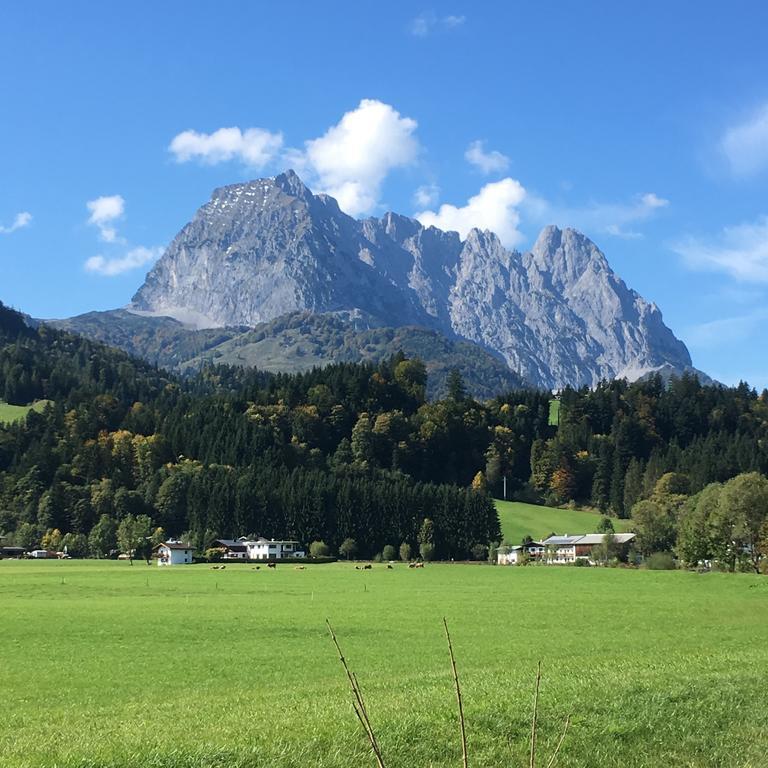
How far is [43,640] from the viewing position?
35188 mm

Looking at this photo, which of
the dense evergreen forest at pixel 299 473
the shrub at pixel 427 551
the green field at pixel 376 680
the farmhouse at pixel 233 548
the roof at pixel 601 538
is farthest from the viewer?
the dense evergreen forest at pixel 299 473

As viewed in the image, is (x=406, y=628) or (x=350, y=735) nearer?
(x=350, y=735)

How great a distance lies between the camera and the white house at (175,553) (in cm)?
13000

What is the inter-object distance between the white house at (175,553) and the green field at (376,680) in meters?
72.6

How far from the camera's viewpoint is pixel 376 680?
24.7 metres

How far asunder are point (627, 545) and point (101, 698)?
397ft

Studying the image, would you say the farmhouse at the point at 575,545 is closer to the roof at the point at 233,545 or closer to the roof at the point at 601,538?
the roof at the point at 601,538

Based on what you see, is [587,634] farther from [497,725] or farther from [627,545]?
[627,545]

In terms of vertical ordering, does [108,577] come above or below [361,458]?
below

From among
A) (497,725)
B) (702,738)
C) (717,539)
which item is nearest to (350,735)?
(497,725)

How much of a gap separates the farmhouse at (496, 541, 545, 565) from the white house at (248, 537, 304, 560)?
33562 mm

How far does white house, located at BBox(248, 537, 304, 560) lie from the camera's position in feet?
449

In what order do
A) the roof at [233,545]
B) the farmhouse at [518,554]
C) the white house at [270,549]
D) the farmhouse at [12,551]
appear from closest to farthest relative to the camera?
the farmhouse at [518,554], the white house at [270,549], the roof at [233,545], the farmhouse at [12,551]

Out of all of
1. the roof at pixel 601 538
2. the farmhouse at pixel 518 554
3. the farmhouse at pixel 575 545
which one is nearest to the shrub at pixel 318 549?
the farmhouse at pixel 518 554
